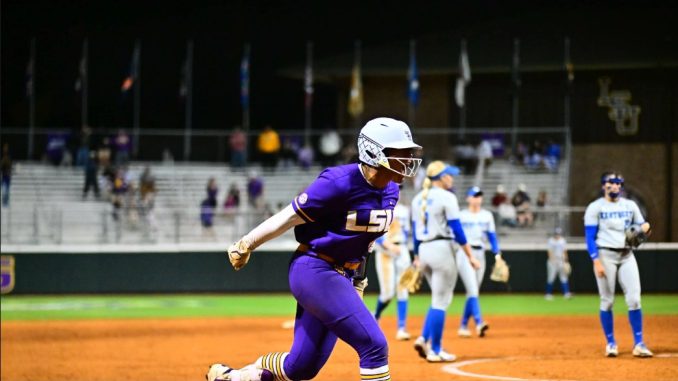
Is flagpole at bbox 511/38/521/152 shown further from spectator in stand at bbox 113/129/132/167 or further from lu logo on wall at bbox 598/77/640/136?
spectator in stand at bbox 113/129/132/167

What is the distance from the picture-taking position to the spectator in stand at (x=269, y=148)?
1288 inches

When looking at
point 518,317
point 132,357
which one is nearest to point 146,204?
point 518,317

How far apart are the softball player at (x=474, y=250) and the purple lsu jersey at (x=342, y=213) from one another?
8.04 m

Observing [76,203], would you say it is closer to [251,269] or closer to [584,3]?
[251,269]

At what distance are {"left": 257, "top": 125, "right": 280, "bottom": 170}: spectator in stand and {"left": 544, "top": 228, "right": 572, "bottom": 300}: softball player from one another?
1178 cm

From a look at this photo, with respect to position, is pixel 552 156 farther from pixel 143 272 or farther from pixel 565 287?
pixel 143 272

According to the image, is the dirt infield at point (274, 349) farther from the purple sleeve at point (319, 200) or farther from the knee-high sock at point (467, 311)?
the purple sleeve at point (319, 200)

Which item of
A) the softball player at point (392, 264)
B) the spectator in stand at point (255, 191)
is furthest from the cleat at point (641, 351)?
the spectator in stand at point (255, 191)

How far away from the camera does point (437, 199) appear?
12383 mm

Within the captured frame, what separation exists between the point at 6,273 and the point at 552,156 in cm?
1631

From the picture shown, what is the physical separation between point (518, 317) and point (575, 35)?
20833mm

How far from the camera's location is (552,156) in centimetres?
3122

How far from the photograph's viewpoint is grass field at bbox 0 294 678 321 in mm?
20500

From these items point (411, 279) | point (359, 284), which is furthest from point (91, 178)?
point (359, 284)
